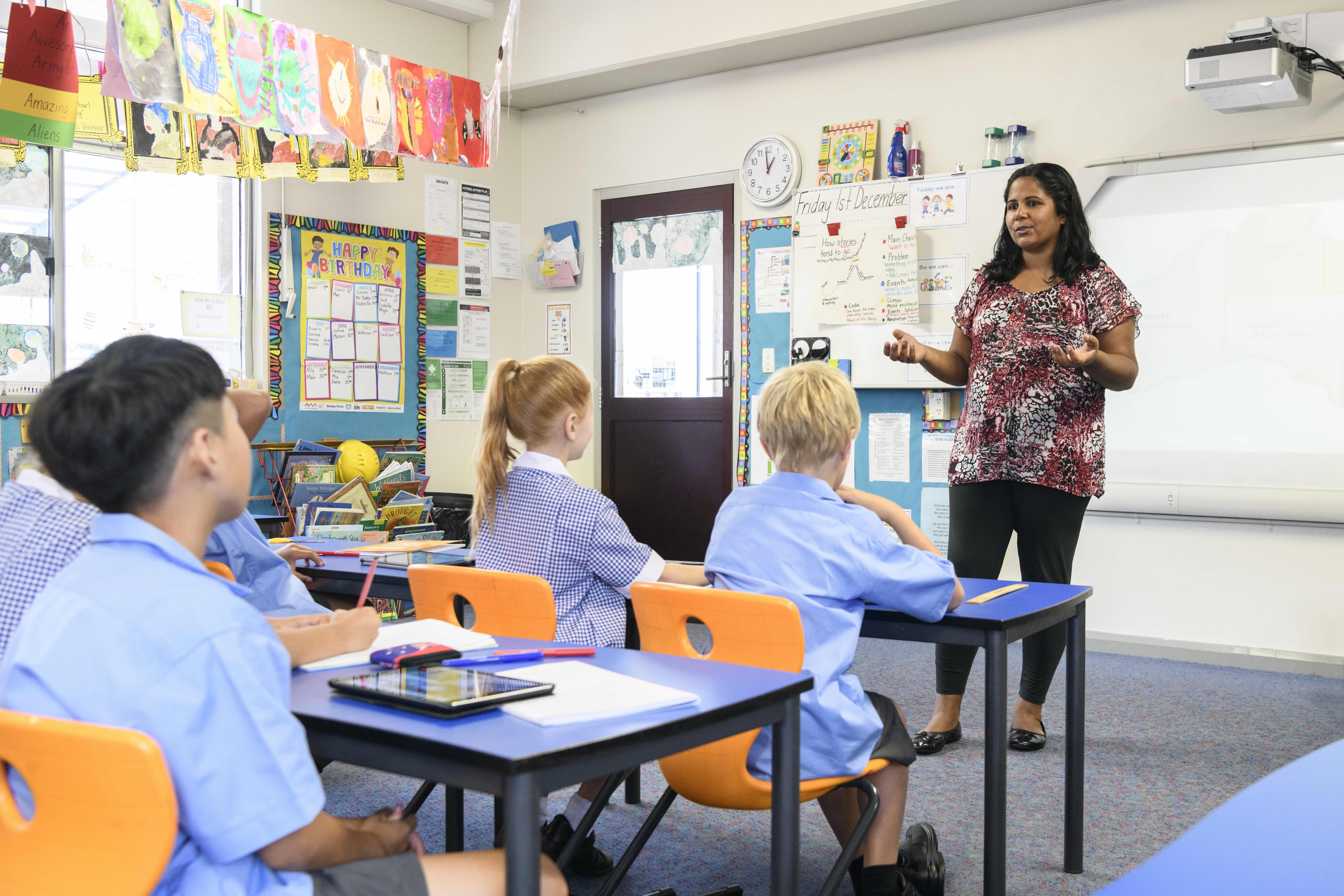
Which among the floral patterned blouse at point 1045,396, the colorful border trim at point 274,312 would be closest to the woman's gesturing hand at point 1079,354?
the floral patterned blouse at point 1045,396

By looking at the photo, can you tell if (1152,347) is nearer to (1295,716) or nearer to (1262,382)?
(1262,382)

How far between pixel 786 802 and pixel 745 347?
168 inches

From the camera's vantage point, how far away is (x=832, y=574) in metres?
1.76

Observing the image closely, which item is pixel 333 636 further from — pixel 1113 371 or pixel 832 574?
pixel 1113 371

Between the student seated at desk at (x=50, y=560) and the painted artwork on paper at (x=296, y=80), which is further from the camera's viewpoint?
the painted artwork on paper at (x=296, y=80)

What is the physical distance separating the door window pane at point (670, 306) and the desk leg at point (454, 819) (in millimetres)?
3842

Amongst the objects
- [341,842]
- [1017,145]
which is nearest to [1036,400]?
[1017,145]

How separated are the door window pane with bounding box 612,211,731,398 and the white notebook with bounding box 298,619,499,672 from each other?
4119 mm

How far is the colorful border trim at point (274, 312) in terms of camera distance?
5.10 meters

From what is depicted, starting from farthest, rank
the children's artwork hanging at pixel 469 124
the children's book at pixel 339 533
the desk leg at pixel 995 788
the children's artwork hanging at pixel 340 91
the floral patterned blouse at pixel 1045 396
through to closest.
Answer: the children's artwork hanging at pixel 469 124
the children's artwork hanging at pixel 340 91
the children's book at pixel 339 533
the floral patterned blouse at pixel 1045 396
the desk leg at pixel 995 788

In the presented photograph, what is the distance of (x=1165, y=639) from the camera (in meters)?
4.29

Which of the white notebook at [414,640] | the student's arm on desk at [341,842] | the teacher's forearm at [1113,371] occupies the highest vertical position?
the teacher's forearm at [1113,371]

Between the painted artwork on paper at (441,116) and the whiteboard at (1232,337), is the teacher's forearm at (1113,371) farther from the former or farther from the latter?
the painted artwork on paper at (441,116)

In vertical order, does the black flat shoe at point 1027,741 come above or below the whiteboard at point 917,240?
below
